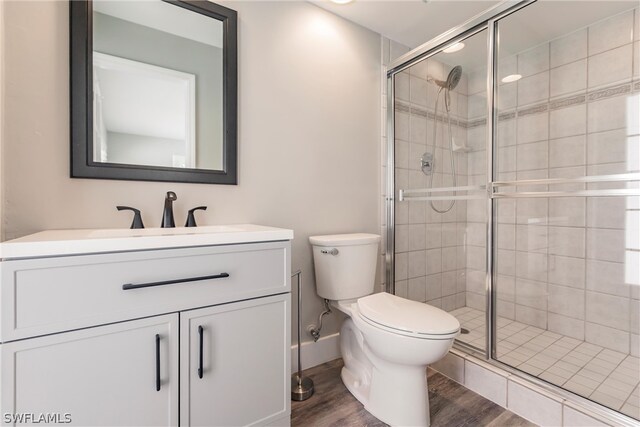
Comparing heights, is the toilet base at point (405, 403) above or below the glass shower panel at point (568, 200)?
below

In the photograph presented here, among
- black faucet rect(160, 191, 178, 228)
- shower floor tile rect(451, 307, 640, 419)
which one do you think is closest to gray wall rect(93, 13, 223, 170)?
black faucet rect(160, 191, 178, 228)

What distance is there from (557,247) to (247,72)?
2134mm

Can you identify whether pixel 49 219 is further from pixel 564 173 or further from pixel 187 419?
pixel 564 173

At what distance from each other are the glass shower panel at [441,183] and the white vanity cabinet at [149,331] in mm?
1199

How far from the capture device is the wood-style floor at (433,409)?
4.45 ft

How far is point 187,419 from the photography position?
103cm

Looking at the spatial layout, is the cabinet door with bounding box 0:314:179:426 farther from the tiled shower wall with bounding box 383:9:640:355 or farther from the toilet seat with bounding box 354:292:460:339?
the tiled shower wall with bounding box 383:9:640:355

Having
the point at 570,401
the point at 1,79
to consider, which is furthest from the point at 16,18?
the point at 570,401

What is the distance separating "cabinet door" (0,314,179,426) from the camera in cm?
80

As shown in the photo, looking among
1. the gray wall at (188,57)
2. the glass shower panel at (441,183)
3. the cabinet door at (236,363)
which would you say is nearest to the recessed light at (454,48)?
the glass shower panel at (441,183)

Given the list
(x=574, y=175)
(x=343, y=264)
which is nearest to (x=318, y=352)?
(x=343, y=264)

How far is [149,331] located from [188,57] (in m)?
1.24

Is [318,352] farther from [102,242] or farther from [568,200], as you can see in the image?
[568,200]
